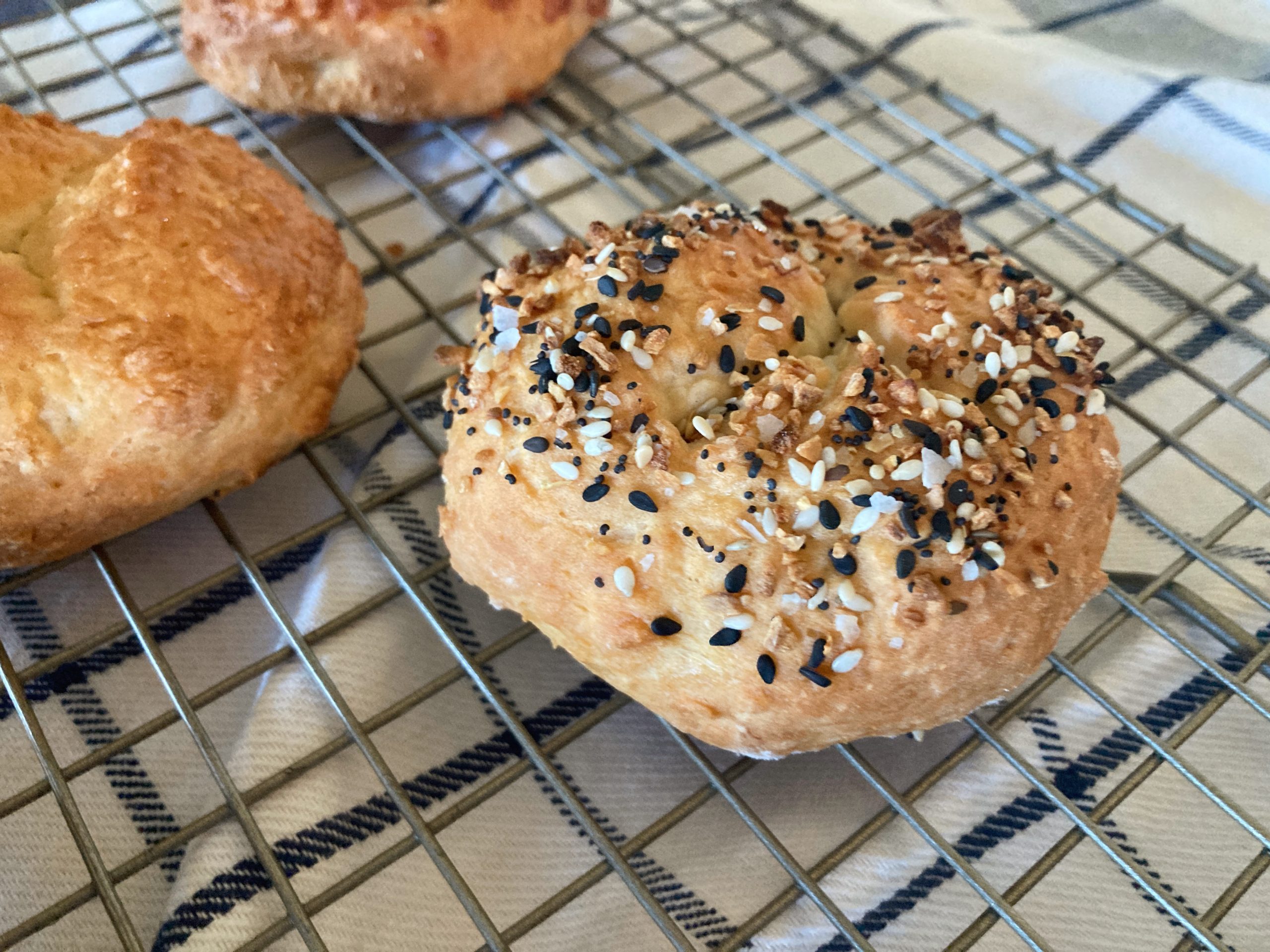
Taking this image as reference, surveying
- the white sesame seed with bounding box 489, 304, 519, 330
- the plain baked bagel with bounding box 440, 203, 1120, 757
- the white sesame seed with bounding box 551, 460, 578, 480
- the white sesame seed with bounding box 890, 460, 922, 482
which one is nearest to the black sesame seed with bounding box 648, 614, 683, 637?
the plain baked bagel with bounding box 440, 203, 1120, 757

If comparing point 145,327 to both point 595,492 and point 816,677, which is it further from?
point 816,677

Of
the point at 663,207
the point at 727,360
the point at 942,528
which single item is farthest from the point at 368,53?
the point at 942,528

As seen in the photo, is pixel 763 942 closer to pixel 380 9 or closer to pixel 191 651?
pixel 191 651

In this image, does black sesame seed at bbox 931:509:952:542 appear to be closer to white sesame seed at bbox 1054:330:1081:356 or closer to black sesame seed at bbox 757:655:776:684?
black sesame seed at bbox 757:655:776:684

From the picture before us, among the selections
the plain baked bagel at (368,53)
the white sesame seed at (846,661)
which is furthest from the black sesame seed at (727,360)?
the plain baked bagel at (368,53)

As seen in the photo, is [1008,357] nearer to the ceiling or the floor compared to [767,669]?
nearer to the ceiling
